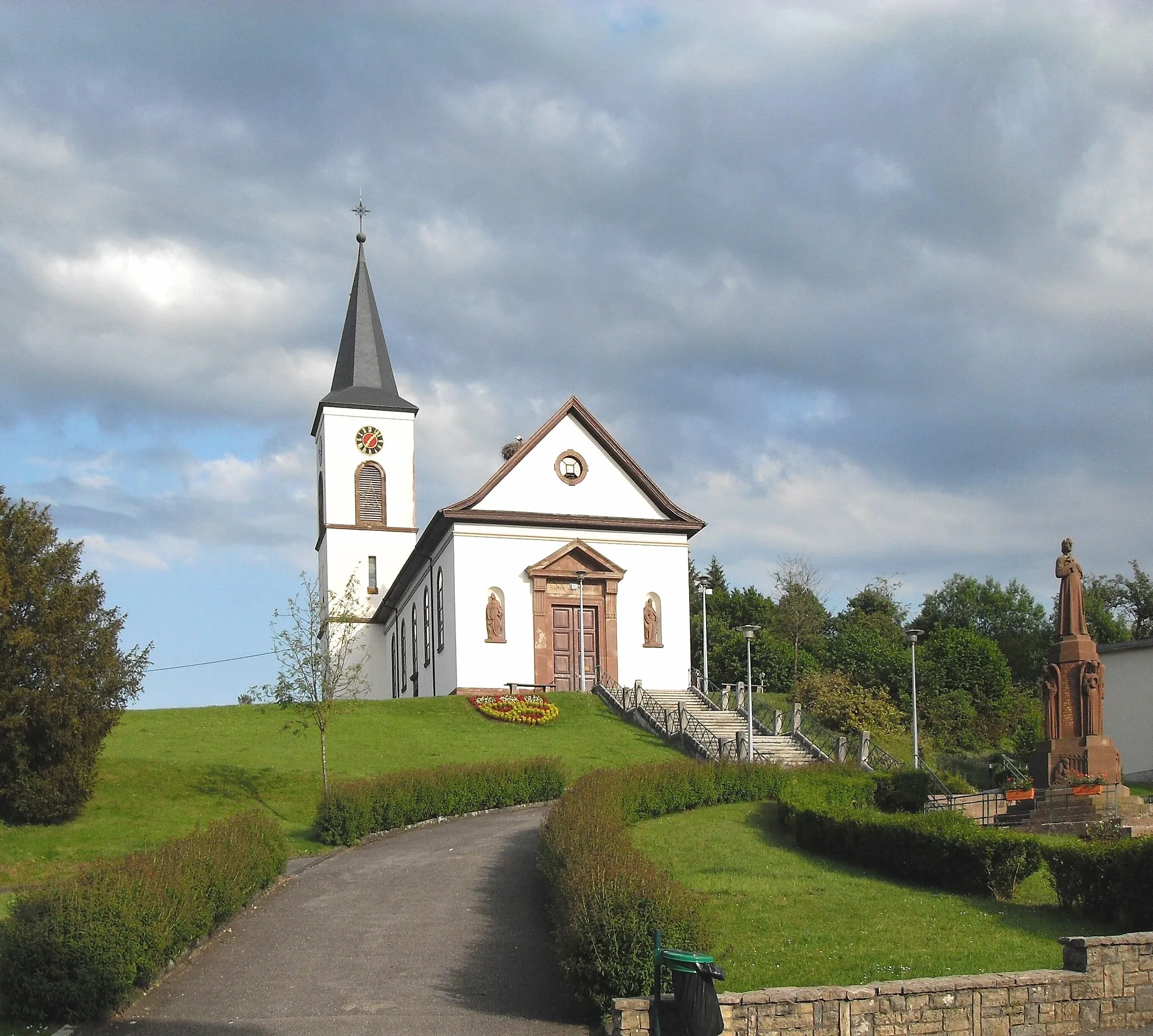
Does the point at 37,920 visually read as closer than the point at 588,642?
Yes

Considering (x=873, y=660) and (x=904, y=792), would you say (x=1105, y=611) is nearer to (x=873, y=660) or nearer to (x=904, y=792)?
(x=873, y=660)

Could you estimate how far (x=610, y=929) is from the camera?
41.0ft

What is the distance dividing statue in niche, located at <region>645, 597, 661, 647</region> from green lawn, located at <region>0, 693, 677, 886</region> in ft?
15.1

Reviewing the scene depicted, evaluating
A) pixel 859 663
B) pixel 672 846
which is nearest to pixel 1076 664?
pixel 672 846

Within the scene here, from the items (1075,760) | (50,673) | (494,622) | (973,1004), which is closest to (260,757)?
(50,673)

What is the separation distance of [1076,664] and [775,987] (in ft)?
50.6

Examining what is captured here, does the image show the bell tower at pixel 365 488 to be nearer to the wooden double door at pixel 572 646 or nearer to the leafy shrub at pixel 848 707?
the wooden double door at pixel 572 646

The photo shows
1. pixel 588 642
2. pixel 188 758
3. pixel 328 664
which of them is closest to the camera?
pixel 328 664

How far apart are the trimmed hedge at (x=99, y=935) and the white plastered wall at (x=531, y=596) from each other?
27.6 metres

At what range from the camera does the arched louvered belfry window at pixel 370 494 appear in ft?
198

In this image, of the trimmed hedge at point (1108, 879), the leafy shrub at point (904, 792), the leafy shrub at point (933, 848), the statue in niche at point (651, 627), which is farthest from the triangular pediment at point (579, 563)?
the trimmed hedge at point (1108, 879)

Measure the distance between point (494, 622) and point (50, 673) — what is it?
1928 cm

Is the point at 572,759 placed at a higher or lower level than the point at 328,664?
lower

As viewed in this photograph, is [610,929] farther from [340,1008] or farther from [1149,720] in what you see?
[1149,720]
